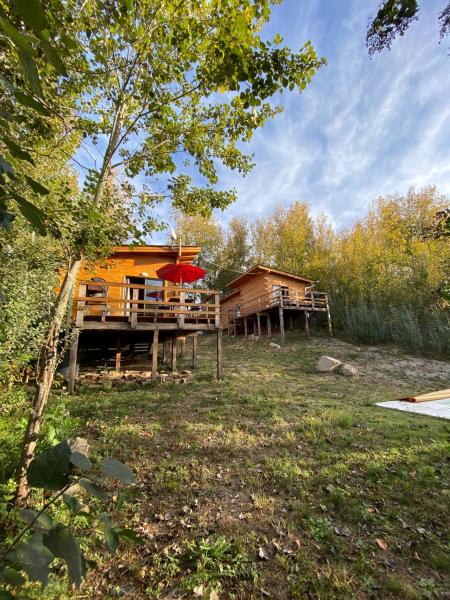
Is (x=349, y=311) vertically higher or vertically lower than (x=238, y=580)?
higher

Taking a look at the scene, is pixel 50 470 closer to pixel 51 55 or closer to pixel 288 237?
pixel 51 55

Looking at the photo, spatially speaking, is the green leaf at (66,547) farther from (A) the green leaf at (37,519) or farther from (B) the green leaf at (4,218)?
(B) the green leaf at (4,218)

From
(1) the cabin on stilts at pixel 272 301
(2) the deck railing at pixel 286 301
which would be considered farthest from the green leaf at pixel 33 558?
(2) the deck railing at pixel 286 301

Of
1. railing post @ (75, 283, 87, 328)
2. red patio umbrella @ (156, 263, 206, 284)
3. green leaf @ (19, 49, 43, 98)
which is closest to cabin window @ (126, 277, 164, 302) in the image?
red patio umbrella @ (156, 263, 206, 284)

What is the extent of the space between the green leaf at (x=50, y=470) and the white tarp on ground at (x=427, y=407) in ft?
23.0

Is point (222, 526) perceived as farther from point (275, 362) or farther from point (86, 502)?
point (275, 362)

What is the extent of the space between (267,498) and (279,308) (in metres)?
15.2

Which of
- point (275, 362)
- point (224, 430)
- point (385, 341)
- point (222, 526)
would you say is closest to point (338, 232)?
point (385, 341)

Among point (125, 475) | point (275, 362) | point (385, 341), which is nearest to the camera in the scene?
point (125, 475)

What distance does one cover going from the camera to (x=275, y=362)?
1274 cm

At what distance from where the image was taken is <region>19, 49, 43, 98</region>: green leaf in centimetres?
54

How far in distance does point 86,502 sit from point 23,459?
93 cm

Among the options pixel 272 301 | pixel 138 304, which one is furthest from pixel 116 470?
pixel 272 301

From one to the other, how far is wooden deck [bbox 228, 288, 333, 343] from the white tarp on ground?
9949 mm
